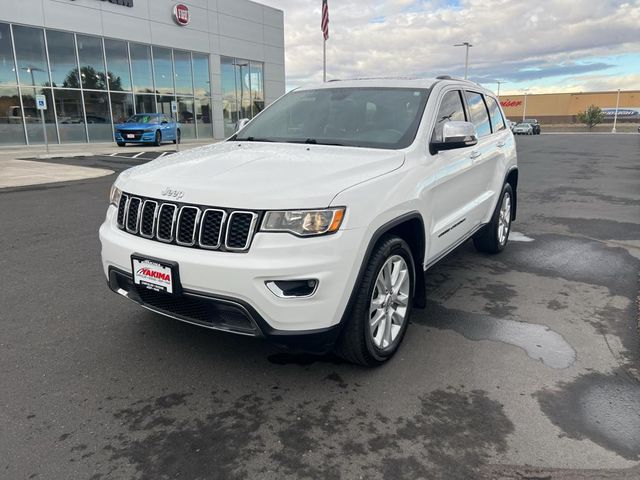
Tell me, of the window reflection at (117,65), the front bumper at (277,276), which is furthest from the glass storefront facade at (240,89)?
the front bumper at (277,276)

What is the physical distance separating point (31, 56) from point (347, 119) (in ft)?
76.9

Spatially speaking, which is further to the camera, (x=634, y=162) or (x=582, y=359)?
(x=634, y=162)

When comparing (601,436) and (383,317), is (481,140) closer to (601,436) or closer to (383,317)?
(383,317)

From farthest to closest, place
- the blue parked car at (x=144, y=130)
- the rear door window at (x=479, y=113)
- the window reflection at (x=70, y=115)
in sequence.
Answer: the window reflection at (x=70, y=115)
the blue parked car at (x=144, y=130)
the rear door window at (x=479, y=113)

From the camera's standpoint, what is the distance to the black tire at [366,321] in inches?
116

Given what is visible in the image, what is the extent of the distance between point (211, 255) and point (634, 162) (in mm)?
21101

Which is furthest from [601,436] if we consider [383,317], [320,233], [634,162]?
[634,162]

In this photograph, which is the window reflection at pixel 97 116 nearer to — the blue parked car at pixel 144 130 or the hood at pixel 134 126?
the blue parked car at pixel 144 130

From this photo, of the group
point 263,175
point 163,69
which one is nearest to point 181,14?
point 163,69

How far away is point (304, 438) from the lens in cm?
261

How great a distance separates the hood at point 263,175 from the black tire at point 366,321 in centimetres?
45

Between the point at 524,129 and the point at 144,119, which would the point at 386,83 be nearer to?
the point at 144,119

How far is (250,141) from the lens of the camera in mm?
4332

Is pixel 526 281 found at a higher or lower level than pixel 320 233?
lower
